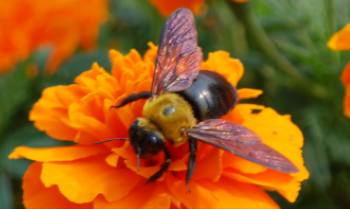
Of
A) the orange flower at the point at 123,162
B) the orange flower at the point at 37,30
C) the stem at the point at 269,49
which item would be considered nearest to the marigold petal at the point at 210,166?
the orange flower at the point at 123,162

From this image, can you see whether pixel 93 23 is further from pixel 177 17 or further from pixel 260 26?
pixel 177 17

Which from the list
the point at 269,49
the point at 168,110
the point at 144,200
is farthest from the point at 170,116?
the point at 269,49

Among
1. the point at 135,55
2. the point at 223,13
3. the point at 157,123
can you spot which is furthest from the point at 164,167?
the point at 223,13

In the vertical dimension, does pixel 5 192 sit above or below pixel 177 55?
below

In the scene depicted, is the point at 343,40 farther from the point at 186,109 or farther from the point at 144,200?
the point at 144,200

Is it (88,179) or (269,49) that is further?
(269,49)

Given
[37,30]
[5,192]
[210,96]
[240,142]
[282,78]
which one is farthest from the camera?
[37,30]
